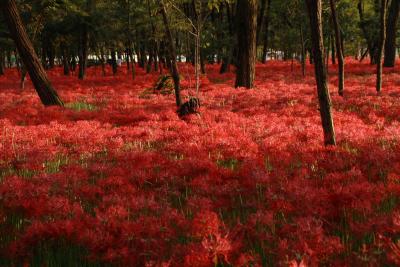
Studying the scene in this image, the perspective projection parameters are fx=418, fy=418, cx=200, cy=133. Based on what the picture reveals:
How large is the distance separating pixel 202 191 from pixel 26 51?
1339 centimetres

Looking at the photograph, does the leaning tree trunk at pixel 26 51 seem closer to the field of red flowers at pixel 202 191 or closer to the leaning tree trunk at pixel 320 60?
the field of red flowers at pixel 202 191

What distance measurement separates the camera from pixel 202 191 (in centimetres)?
650

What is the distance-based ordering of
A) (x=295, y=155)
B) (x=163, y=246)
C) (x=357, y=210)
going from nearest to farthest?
(x=163, y=246)
(x=357, y=210)
(x=295, y=155)

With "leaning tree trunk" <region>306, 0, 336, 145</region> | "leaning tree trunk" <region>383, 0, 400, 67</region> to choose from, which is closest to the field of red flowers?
"leaning tree trunk" <region>306, 0, 336, 145</region>

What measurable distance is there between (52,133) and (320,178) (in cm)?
839

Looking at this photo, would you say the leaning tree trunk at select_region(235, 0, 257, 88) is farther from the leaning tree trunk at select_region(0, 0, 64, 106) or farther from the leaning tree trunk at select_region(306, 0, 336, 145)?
the leaning tree trunk at select_region(306, 0, 336, 145)

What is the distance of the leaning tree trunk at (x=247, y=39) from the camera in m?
21.1

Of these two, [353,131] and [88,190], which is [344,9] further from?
[88,190]

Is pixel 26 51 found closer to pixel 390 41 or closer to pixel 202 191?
pixel 202 191

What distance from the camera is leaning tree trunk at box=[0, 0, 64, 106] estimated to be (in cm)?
1642

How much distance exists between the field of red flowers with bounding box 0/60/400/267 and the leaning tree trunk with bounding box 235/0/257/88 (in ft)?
24.9

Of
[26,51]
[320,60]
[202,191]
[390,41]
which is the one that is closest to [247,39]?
[26,51]

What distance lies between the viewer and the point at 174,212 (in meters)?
5.11

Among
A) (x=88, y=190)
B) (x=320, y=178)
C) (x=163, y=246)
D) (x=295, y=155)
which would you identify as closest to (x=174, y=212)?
(x=163, y=246)
